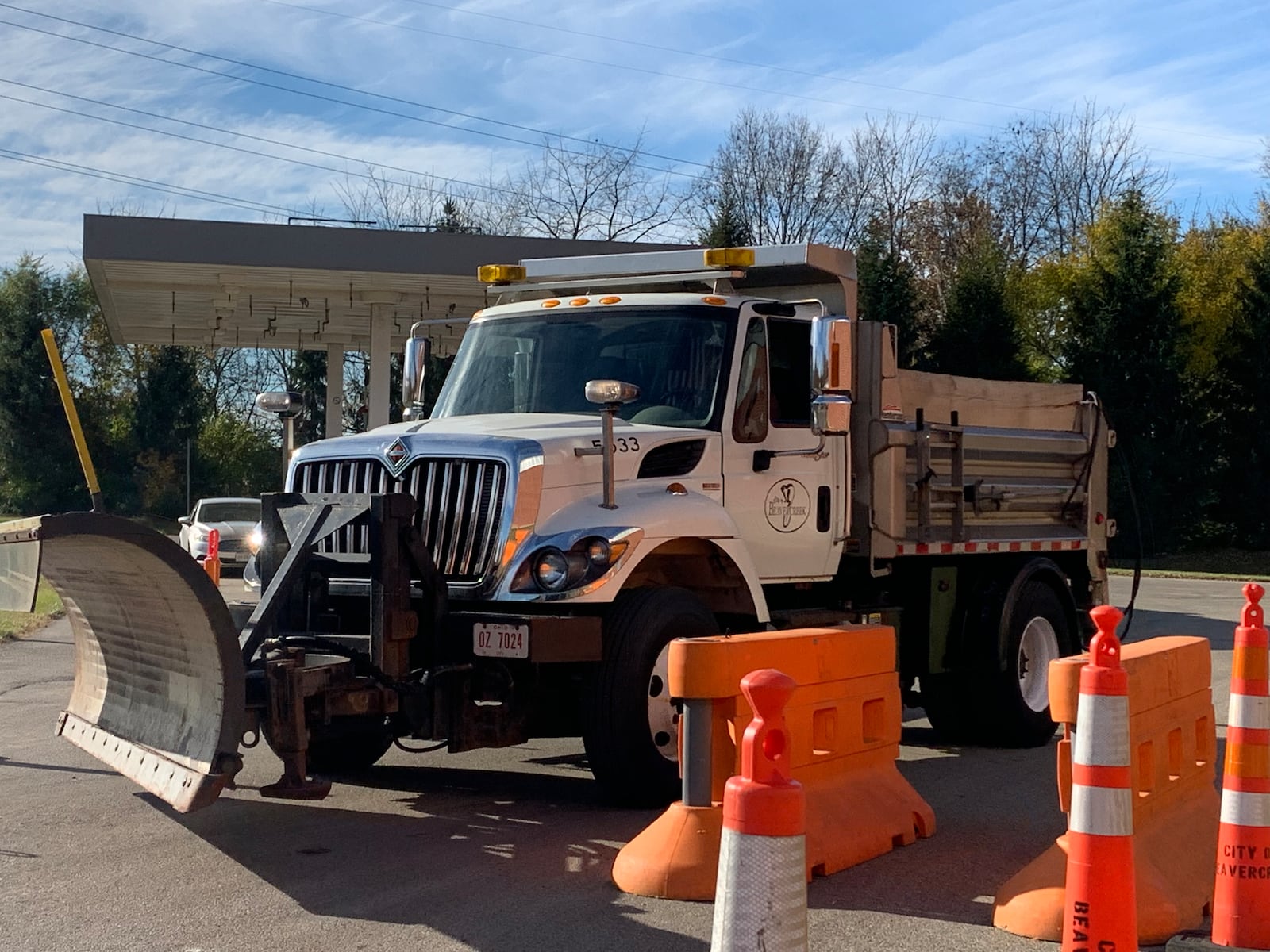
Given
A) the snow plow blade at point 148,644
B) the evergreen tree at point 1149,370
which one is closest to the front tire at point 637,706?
the snow plow blade at point 148,644

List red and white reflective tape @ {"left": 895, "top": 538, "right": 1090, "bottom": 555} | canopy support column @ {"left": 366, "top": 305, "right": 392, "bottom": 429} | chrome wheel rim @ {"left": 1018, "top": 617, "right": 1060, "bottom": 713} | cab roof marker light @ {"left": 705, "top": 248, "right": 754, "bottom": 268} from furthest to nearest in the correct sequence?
1. canopy support column @ {"left": 366, "top": 305, "right": 392, "bottom": 429}
2. chrome wheel rim @ {"left": 1018, "top": 617, "right": 1060, "bottom": 713}
3. red and white reflective tape @ {"left": 895, "top": 538, "right": 1090, "bottom": 555}
4. cab roof marker light @ {"left": 705, "top": 248, "right": 754, "bottom": 268}

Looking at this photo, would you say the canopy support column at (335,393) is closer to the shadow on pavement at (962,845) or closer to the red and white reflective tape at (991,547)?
the red and white reflective tape at (991,547)

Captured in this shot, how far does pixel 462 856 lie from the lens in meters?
6.88

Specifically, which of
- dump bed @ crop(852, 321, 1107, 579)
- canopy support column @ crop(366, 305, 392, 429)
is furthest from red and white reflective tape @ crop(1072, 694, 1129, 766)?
canopy support column @ crop(366, 305, 392, 429)

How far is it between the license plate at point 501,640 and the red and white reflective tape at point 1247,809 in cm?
320

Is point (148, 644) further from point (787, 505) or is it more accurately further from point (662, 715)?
point (787, 505)

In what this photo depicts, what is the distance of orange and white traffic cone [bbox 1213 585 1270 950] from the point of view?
5.23m

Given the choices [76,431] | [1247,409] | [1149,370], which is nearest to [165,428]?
[1149,370]

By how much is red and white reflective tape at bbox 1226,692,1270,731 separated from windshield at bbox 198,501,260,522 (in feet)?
83.3

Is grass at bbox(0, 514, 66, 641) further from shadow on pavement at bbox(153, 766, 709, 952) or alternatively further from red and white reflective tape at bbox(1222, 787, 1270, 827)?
red and white reflective tape at bbox(1222, 787, 1270, 827)

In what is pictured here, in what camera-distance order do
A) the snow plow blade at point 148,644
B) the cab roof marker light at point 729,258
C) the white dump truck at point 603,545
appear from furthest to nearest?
the cab roof marker light at point 729,258, the white dump truck at point 603,545, the snow plow blade at point 148,644

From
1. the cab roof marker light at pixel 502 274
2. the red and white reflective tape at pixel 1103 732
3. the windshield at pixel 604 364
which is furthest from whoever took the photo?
the cab roof marker light at pixel 502 274

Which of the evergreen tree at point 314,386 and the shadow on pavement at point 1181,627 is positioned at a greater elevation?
the evergreen tree at point 314,386

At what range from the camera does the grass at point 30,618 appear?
693 inches
